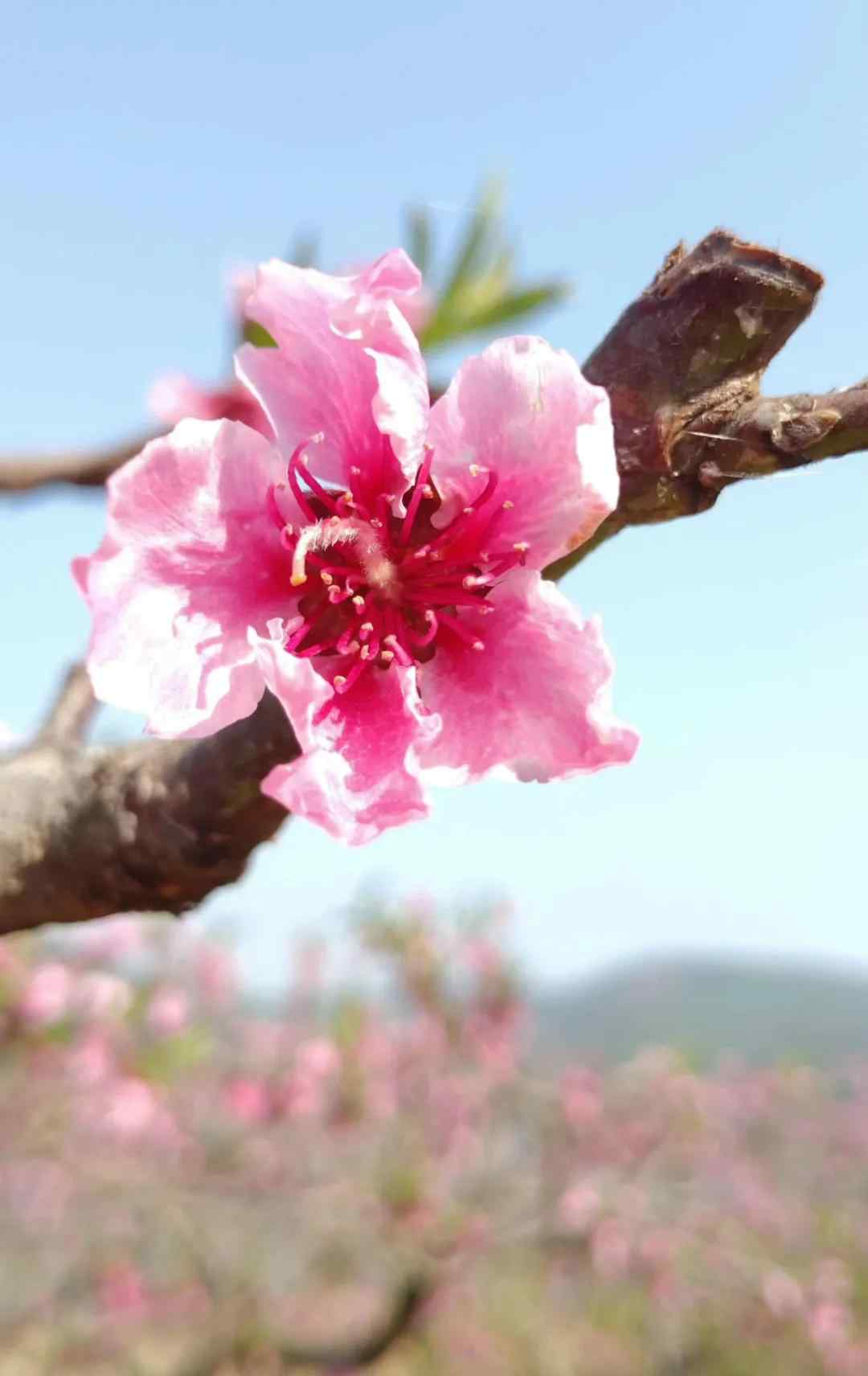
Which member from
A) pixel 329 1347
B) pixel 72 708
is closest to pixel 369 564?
pixel 72 708

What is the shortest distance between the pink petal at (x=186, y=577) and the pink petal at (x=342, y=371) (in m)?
0.05

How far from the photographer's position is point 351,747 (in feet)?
2.27

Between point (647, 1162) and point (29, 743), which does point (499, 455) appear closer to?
point (29, 743)

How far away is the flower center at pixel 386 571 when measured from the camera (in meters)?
0.73

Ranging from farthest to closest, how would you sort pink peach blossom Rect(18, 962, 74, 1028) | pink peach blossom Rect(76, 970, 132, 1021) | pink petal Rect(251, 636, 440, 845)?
1. pink peach blossom Rect(76, 970, 132, 1021)
2. pink peach blossom Rect(18, 962, 74, 1028)
3. pink petal Rect(251, 636, 440, 845)

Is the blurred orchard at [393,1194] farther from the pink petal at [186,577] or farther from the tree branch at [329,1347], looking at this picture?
the pink petal at [186,577]

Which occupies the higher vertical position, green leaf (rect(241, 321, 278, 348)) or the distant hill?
green leaf (rect(241, 321, 278, 348))

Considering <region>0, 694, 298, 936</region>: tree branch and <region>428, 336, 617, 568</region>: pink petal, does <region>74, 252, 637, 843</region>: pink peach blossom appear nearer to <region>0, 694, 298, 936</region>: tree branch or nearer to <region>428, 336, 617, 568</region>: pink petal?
<region>428, 336, 617, 568</region>: pink petal

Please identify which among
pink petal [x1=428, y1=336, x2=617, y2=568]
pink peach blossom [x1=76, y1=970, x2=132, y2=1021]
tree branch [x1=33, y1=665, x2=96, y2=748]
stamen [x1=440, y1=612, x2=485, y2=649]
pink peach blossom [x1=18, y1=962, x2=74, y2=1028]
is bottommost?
pink peach blossom [x1=76, y1=970, x2=132, y2=1021]

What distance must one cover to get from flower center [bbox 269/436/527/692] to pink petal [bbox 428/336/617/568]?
0.04ft

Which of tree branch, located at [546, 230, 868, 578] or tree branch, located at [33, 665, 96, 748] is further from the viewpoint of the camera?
tree branch, located at [33, 665, 96, 748]

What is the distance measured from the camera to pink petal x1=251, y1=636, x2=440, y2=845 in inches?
24.5

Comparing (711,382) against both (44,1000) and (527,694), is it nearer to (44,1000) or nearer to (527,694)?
(527,694)

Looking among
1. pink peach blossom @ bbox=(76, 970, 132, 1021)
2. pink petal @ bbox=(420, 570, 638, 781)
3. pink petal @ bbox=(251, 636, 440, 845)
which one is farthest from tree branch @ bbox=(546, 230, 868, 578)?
pink peach blossom @ bbox=(76, 970, 132, 1021)
